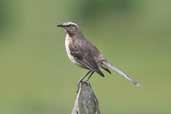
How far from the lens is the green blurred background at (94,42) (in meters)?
13.9

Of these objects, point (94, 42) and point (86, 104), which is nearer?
point (86, 104)

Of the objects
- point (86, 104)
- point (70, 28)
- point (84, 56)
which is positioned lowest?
point (86, 104)

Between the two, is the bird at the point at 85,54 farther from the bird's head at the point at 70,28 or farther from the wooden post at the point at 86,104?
the wooden post at the point at 86,104

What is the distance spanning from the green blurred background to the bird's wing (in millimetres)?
4270

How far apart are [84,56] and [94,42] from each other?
12.2 m

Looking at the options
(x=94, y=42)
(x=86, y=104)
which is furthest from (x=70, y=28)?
(x=94, y=42)

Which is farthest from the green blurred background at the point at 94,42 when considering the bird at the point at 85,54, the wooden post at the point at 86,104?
the wooden post at the point at 86,104

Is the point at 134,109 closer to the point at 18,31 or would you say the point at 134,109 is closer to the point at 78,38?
the point at 78,38

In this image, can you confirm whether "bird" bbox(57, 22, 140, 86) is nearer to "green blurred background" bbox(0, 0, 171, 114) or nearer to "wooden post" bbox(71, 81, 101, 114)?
"wooden post" bbox(71, 81, 101, 114)

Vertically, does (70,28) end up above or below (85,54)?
above

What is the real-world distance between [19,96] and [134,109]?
1771mm

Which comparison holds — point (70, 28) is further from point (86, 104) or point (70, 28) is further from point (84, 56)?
point (86, 104)

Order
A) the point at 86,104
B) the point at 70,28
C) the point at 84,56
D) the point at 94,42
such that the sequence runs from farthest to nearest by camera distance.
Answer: the point at 94,42 < the point at 70,28 < the point at 84,56 < the point at 86,104

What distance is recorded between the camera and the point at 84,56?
7578mm
